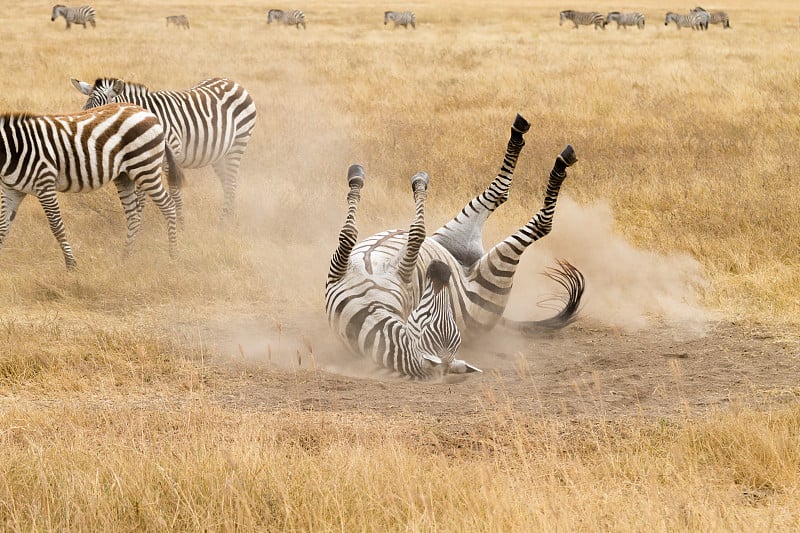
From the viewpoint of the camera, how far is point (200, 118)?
11062 millimetres

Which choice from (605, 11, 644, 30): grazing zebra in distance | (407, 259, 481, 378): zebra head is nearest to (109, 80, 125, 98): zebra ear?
(407, 259, 481, 378): zebra head

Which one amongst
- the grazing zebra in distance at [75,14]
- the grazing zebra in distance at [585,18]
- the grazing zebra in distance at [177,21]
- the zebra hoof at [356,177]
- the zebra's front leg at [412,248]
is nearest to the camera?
the zebra's front leg at [412,248]

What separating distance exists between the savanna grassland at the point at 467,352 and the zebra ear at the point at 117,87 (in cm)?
136

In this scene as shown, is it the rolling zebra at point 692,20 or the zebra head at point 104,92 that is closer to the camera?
the zebra head at point 104,92

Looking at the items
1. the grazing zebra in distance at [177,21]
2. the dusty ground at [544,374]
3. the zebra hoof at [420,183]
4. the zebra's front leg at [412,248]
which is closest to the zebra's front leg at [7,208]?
the dusty ground at [544,374]

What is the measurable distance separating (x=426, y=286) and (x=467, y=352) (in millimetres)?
1137

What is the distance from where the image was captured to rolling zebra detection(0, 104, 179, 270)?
29.1 feet

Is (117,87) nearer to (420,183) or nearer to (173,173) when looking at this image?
(173,173)

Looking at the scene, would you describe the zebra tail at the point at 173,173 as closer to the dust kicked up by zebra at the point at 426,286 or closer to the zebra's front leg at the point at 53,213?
the zebra's front leg at the point at 53,213

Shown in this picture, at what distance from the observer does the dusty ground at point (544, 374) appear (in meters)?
5.34

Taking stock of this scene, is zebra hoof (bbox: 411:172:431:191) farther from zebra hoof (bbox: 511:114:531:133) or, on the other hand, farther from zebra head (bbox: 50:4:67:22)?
zebra head (bbox: 50:4:67:22)

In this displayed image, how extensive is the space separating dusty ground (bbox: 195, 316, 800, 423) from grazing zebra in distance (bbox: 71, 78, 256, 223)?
3936 mm

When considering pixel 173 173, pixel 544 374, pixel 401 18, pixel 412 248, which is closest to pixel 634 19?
pixel 401 18

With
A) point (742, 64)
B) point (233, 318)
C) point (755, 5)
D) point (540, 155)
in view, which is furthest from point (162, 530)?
point (755, 5)
